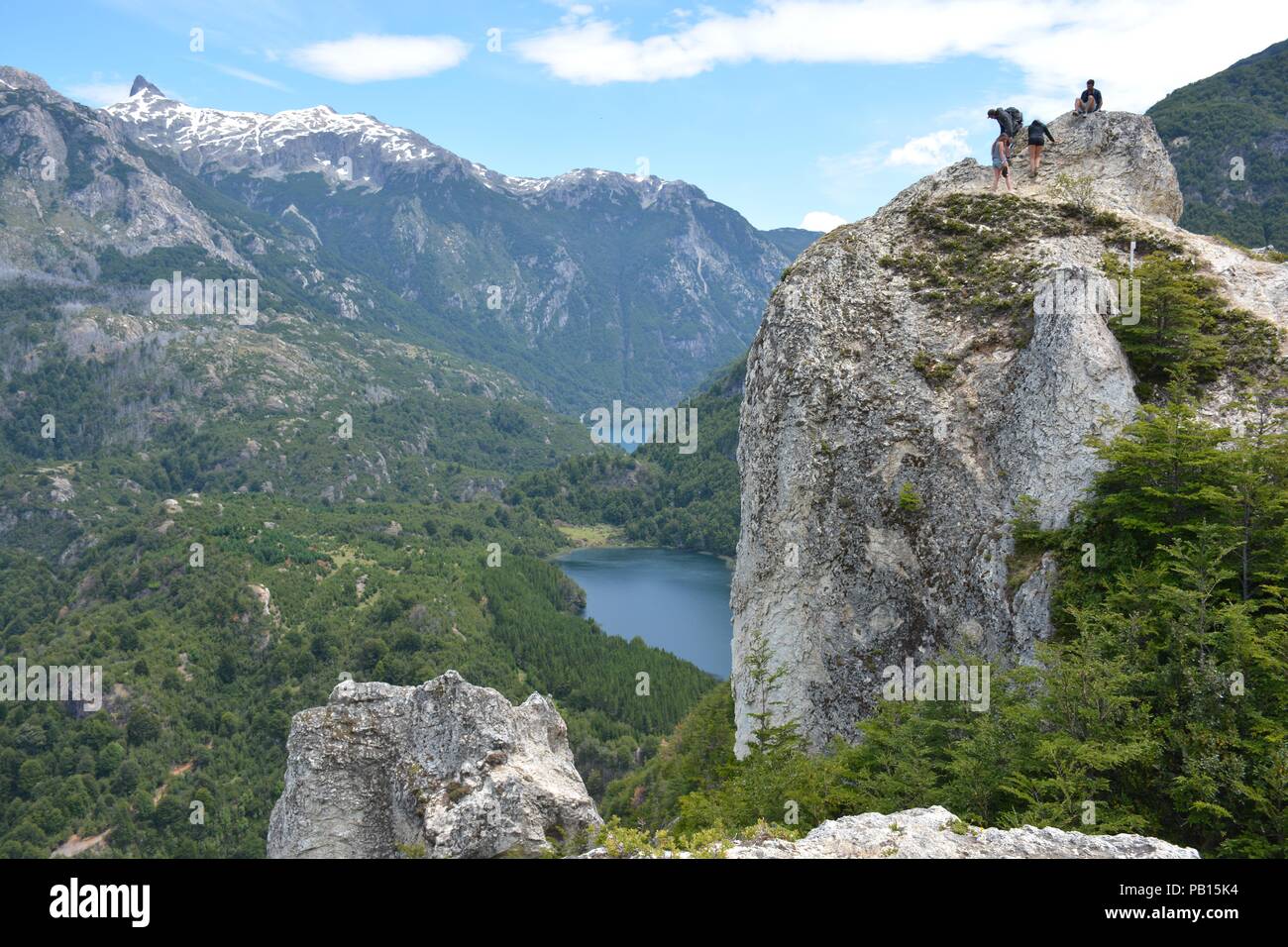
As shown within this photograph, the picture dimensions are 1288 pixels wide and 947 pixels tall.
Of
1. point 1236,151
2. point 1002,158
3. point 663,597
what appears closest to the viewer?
point 1002,158

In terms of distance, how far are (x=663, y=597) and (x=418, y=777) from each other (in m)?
118

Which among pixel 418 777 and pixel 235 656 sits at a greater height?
pixel 418 777

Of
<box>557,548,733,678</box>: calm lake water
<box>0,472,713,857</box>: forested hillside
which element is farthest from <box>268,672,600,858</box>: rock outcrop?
<box>557,548,733,678</box>: calm lake water

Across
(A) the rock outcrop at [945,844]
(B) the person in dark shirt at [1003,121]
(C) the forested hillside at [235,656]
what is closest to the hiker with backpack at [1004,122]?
(B) the person in dark shirt at [1003,121]

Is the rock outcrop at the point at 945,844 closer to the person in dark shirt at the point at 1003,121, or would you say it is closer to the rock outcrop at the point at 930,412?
the rock outcrop at the point at 930,412

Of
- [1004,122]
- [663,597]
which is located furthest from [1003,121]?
[663,597]

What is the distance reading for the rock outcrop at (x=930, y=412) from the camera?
1803 centimetres

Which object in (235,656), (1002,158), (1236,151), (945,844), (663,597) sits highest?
(1236,151)

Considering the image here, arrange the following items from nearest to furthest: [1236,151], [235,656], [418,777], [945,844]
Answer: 1. [945,844]
2. [418,777]
3. [235,656]
4. [1236,151]

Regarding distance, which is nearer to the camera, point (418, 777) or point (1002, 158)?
point (418, 777)

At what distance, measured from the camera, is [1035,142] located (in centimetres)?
2433

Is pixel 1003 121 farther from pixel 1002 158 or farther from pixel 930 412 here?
pixel 930 412
